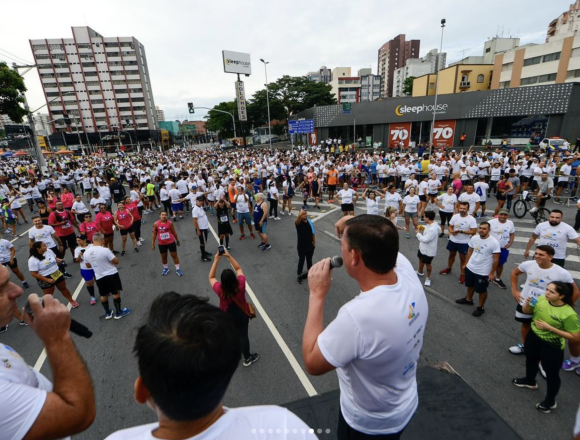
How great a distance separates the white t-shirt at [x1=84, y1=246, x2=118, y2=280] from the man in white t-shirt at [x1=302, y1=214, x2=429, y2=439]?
5647 mm

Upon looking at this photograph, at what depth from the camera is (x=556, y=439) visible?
336cm

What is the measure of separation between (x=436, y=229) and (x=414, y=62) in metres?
122

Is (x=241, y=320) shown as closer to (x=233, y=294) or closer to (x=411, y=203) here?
(x=233, y=294)

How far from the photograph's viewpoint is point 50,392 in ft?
4.52

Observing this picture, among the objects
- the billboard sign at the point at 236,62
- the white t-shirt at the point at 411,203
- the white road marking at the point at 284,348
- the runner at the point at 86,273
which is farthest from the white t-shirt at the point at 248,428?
the billboard sign at the point at 236,62

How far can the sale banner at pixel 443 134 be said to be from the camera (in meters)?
31.9

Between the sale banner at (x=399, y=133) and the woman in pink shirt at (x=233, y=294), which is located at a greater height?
the sale banner at (x=399, y=133)

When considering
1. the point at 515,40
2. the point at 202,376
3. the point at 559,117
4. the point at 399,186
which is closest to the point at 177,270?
the point at 202,376

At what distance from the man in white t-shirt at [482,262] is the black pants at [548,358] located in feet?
5.95

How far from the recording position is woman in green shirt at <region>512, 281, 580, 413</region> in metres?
3.48

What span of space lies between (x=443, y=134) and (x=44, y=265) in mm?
36374

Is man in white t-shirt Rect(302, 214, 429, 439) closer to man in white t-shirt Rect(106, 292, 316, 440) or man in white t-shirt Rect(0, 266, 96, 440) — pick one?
man in white t-shirt Rect(106, 292, 316, 440)

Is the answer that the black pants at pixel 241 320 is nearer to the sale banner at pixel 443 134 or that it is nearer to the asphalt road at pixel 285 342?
the asphalt road at pixel 285 342

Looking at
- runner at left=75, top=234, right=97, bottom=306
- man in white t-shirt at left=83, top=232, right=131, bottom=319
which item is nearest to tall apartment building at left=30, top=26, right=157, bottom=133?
runner at left=75, top=234, right=97, bottom=306
